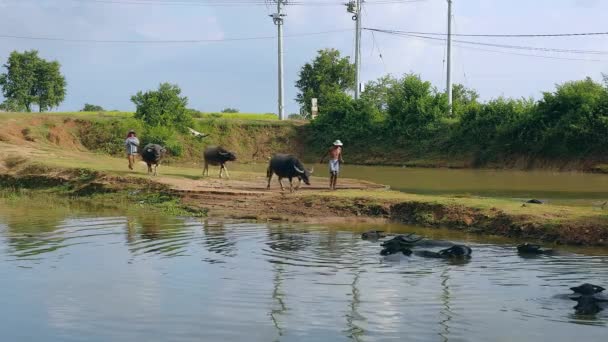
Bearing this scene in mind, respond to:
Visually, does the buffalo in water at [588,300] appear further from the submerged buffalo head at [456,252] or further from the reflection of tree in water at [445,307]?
the submerged buffalo head at [456,252]

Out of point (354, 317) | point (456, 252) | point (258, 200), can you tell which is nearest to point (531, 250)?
point (456, 252)

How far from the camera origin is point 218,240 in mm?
16109

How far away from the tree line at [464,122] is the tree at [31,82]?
71.2 ft

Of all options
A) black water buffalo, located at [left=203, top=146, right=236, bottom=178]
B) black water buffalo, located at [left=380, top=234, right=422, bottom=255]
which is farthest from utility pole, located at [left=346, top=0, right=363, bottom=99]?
black water buffalo, located at [left=380, top=234, right=422, bottom=255]

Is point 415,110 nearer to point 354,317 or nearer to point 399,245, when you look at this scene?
point 399,245

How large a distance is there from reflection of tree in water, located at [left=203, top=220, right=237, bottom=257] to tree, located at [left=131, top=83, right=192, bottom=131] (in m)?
28.5

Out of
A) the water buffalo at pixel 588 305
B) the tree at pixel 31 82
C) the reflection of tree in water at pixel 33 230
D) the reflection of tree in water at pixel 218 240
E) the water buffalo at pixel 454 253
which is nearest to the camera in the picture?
the water buffalo at pixel 588 305

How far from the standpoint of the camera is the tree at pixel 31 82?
60.8 metres

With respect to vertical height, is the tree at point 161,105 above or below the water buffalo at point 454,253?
above

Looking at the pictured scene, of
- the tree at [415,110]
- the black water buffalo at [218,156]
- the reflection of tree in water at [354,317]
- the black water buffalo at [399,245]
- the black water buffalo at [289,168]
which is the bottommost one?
the reflection of tree in water at [354,317]

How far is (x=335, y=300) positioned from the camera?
34.8 feet

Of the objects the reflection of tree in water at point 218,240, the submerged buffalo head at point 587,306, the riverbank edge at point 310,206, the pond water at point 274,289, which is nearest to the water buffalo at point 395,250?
the pond water at point 274,289

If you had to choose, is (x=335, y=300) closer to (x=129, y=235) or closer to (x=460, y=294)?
(x=460, y=294)

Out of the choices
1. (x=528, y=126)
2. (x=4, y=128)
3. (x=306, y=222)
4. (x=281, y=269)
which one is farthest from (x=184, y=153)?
(x=281, y=269)
